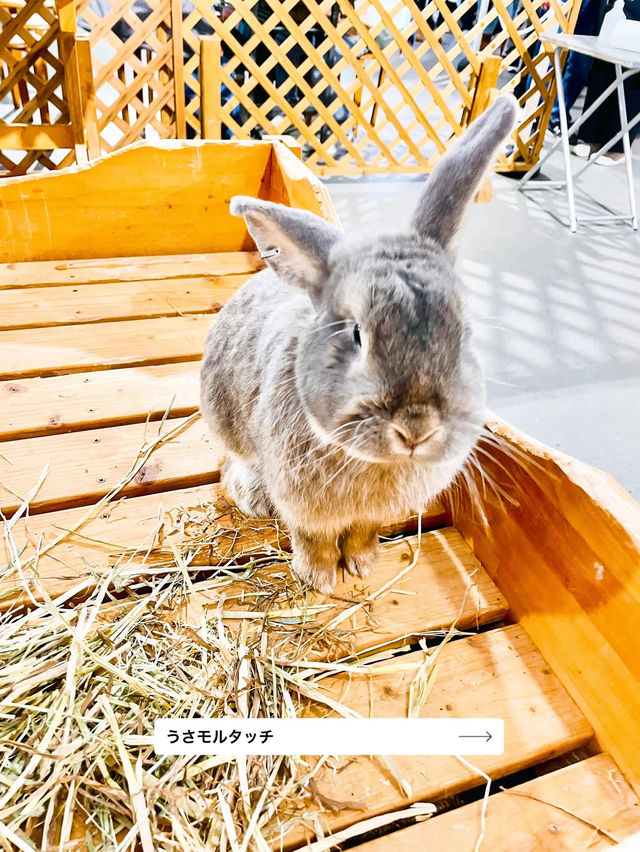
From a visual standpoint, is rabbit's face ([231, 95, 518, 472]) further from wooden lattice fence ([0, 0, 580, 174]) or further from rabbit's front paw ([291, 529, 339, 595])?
wooden lattice fence ([0, 0, 580, 174])

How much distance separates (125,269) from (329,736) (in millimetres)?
1897

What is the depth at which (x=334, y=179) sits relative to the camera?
15.4 ft

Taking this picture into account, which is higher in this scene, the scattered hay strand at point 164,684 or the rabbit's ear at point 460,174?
the rabbit's ear at point 460,174

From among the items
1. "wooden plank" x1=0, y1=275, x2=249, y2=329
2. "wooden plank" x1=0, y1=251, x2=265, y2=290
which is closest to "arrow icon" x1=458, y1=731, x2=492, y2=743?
"wooden plank" x1=0, y1=275, x2=249, y2=329

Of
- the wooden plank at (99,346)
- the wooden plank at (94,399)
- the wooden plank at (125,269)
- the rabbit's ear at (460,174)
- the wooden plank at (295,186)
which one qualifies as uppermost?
the rabbit's ear at (460,174)

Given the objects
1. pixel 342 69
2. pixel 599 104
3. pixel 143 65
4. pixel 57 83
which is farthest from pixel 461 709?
pixel 342 69

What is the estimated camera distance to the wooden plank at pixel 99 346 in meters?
1.82

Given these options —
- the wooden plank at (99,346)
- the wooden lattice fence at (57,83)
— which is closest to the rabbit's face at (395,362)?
the wooden plank at (99,346)

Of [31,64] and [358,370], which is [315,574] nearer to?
[358,370]

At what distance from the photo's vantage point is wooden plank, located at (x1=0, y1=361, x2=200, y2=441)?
164 cm

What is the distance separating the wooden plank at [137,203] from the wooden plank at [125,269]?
0.18 feet

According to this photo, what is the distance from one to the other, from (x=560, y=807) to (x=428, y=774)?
21cm

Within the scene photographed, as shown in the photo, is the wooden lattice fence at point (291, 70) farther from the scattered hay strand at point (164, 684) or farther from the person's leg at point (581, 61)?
the scattered hay strand at point (164, 684)

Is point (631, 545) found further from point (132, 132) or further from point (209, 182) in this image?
point (132, 132)
